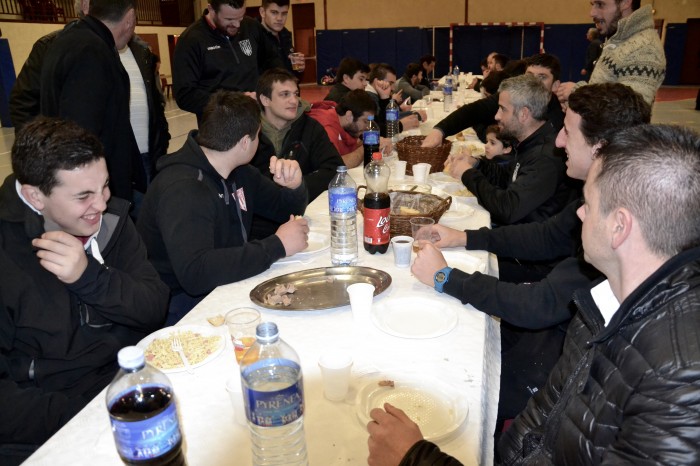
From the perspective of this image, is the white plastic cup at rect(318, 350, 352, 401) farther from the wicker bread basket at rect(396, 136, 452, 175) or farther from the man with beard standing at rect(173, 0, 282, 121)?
the man with beard standing at rect(173, 0, 282, 121)

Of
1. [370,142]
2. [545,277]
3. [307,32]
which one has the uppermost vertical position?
[307,32]

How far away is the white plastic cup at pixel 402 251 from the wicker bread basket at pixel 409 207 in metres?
0.25

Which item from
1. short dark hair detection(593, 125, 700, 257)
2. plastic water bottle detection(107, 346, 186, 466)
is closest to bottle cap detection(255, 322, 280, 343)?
plastic water bottle detection(107, 346, 186, 466)

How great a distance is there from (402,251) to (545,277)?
2.05 ft

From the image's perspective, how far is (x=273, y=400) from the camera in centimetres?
99

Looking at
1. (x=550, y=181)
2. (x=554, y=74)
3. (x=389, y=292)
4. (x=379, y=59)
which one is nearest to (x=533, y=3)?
(x=379, y=59)

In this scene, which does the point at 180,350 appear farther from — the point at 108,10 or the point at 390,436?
the point at 108,10

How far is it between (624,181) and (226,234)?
67.7 inches

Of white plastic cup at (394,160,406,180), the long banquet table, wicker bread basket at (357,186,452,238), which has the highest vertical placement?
white plastic cup at (394,160,406,180)

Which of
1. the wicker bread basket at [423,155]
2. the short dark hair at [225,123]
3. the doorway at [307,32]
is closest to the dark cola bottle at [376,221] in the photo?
the short dark hair at [225,123]

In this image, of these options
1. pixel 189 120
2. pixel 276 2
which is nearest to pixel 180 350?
pixel 276 2

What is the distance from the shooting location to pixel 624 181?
1.07m

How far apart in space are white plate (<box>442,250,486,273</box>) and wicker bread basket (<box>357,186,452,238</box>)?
23 cm

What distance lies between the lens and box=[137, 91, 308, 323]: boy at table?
1981mm
